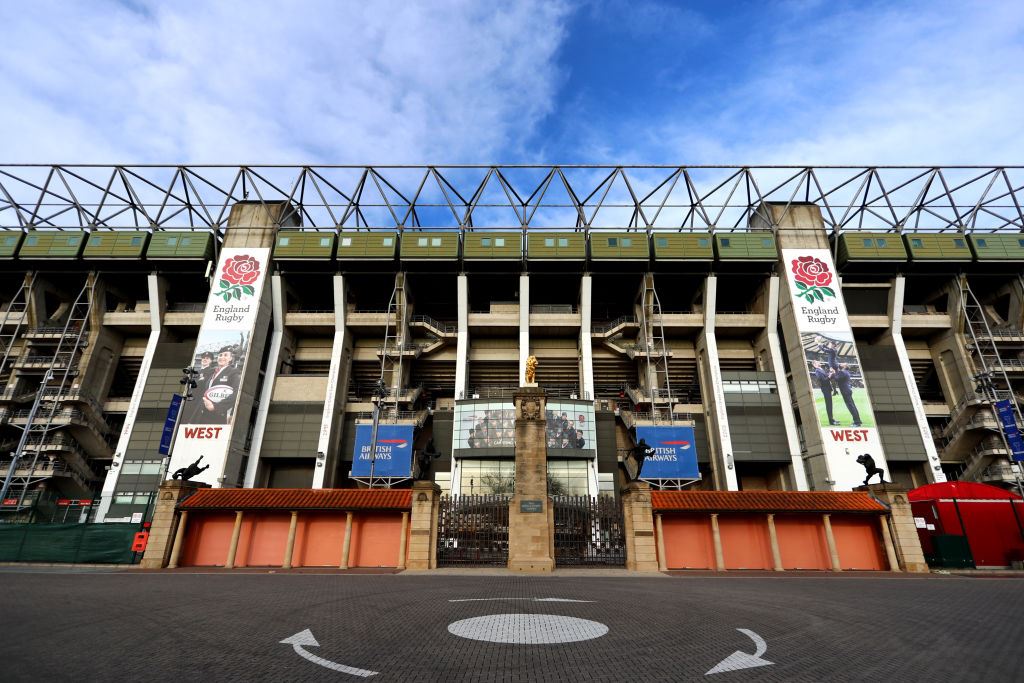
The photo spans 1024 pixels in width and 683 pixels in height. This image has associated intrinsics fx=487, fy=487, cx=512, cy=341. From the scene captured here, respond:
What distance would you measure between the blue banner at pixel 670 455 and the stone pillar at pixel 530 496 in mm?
23190

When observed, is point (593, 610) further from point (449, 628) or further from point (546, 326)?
point (546, 326)

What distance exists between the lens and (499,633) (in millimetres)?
8719

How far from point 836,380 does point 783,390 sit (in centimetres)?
450

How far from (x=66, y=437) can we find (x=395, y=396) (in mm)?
31506

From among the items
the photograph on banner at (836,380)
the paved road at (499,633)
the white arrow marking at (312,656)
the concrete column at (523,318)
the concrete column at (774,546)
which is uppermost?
the concrete column at (523,318)

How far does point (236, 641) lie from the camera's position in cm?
803

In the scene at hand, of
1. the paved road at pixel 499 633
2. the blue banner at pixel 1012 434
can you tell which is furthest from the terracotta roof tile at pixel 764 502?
the blue banner at pixel 1012 434

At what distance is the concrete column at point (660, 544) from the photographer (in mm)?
21844

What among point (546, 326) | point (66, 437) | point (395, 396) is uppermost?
point (546, 326)

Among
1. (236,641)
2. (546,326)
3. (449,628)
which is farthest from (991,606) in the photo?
(546,326)

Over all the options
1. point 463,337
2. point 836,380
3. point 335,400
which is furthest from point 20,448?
point 836,380

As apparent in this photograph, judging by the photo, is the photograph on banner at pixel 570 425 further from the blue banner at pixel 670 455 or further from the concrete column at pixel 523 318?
the concrete column at pixel 523 318

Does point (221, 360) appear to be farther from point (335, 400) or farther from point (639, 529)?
point (639, 529)

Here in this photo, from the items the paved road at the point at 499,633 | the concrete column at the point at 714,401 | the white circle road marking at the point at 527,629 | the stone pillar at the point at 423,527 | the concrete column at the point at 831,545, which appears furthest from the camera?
the concrete column at the point at 714,401
